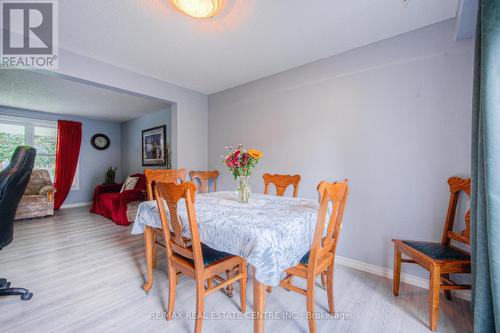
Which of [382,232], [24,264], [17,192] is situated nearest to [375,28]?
[382,232]

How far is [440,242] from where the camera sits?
183 cm

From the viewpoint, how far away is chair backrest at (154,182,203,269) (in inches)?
46.8

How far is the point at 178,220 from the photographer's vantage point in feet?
4.42

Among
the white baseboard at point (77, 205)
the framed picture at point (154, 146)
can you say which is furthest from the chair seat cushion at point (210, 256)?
the white baseboard at point (77, 205)

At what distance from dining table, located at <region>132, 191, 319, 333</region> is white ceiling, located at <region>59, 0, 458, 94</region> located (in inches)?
61.6

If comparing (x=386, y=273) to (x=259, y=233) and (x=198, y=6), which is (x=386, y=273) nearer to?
(x=259, y=233)

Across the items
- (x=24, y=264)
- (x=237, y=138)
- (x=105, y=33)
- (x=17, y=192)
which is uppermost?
(x=105, y=33)

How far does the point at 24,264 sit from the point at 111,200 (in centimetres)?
185

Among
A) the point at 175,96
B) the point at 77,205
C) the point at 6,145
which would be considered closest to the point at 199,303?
the point at 175,96

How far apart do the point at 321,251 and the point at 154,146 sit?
4586 mm

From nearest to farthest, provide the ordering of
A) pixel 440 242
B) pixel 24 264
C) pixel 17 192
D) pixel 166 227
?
1. pixel 166 227
2. pixel 17 192
3. pixel 440 242
4. pixel 24 264

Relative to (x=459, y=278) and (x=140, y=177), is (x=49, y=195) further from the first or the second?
(x=459, y=278)

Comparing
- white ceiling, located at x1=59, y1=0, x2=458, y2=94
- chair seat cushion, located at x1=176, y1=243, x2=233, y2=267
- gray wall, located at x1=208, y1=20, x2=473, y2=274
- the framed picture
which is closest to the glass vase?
chair seat cushion, located at x1=176, y1=243, x2=233, y2=267

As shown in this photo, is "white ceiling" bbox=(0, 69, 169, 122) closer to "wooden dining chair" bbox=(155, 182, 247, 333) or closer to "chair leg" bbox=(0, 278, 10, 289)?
"chair leg" bbox=(0, 278, 10, 289)
